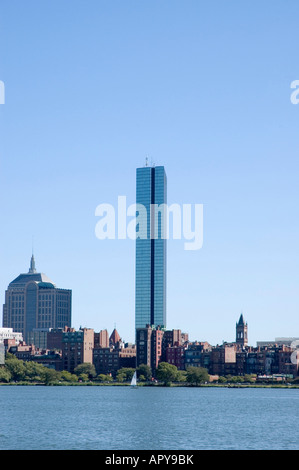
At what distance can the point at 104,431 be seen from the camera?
7844 cm

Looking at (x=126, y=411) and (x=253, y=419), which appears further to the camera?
(x=126, y=411)
